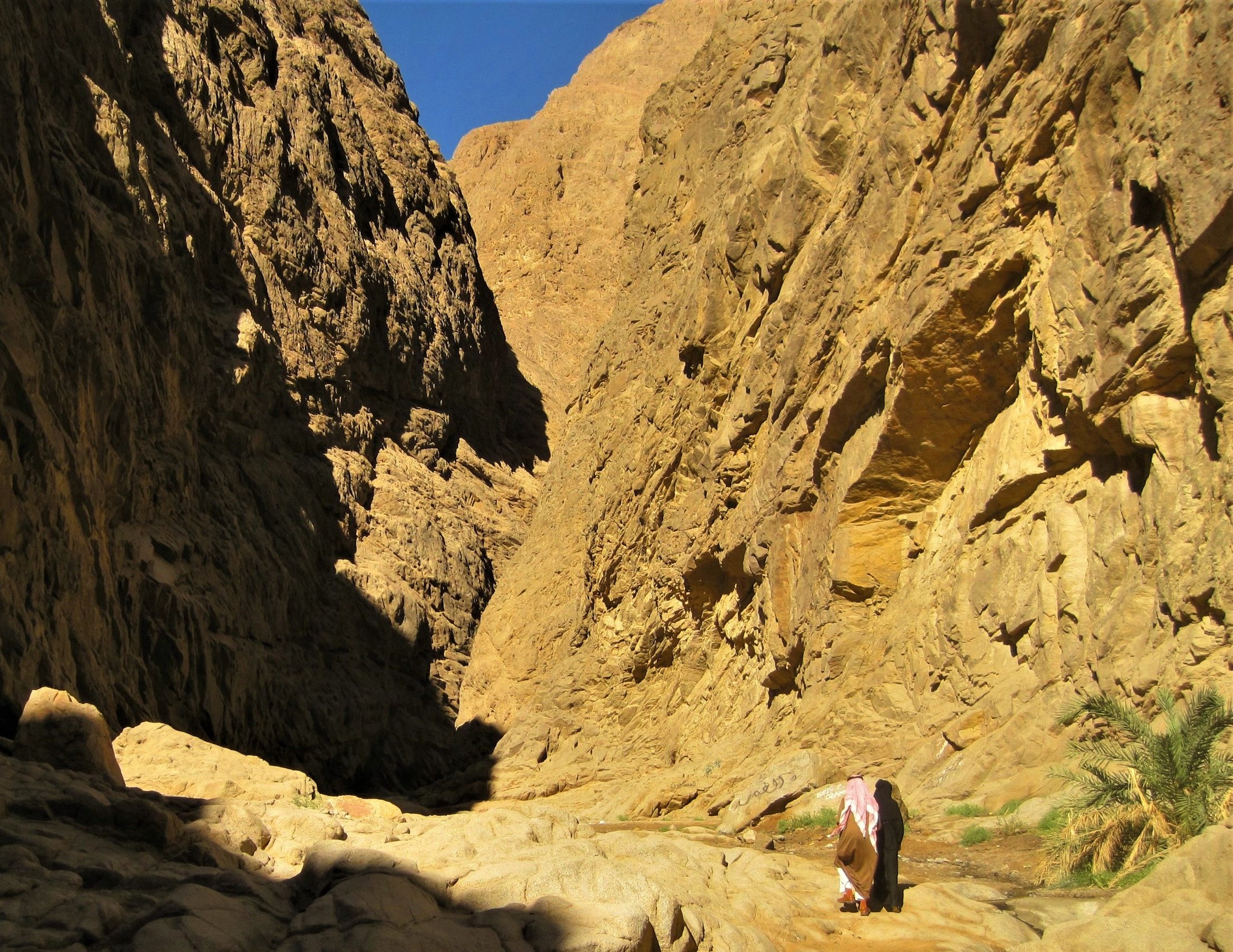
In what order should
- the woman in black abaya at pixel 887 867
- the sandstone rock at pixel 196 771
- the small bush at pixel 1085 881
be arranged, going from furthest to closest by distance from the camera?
1. the sandstone rock at pixel 196 771
2. the woman in black abaya at pixel 887 867
3. the small bush at pixel 1085 881

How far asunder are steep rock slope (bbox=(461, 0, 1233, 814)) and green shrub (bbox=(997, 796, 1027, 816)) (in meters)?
0.31

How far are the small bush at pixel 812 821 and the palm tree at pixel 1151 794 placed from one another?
339cm

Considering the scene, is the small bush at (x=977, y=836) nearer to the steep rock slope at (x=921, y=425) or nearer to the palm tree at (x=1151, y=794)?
the steep rock slope at (x=921, y=425)

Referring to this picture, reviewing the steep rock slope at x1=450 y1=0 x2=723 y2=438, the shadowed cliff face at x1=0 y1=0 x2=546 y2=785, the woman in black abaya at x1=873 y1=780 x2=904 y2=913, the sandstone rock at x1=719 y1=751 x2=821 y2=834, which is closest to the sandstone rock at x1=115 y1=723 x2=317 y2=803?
the shadowed cliff face at x1=0 y1=0 x2=546 y2=785

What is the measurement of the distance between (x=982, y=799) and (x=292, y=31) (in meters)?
36.4

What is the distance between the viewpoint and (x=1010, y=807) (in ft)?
29.6

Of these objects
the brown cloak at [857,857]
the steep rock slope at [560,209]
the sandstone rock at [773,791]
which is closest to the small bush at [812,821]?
the sandstone rock at [773,791]

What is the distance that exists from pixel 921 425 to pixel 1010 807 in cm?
525

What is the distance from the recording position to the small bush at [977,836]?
8.73 m

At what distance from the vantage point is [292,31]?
37.5 metres

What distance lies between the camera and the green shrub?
8906 millimetres

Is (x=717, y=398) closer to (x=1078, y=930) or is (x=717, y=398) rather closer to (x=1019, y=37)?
(x=1019, y=37)

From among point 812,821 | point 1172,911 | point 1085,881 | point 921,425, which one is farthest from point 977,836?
point 921,425

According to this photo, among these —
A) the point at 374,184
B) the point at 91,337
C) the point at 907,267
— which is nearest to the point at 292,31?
the point at 374,184
